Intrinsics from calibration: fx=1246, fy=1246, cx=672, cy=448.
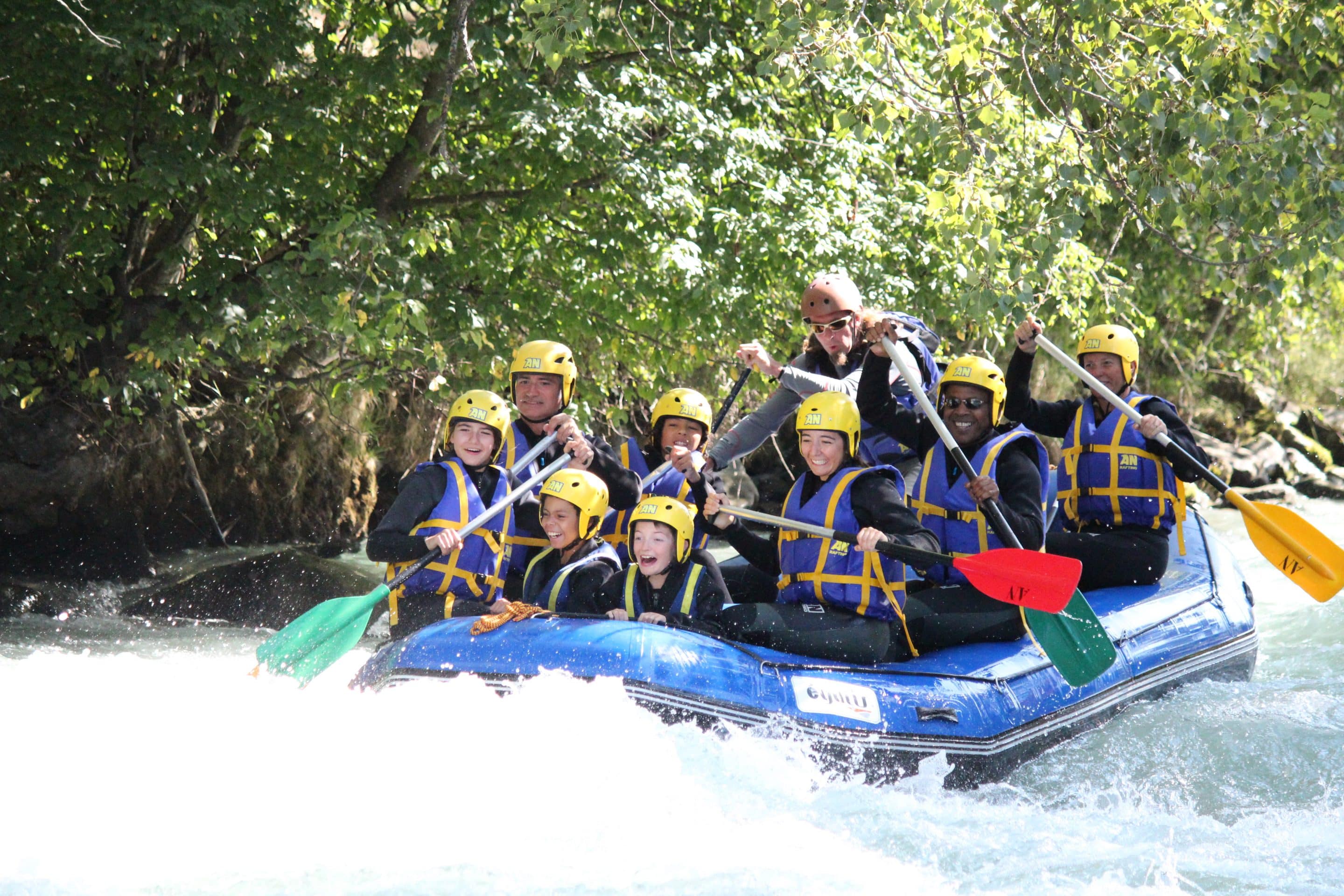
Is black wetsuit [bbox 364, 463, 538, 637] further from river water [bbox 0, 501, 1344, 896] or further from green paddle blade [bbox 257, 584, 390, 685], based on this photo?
river water [bbox 0, 501, 1344, 896]

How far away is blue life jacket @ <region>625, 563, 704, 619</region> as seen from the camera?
451cm

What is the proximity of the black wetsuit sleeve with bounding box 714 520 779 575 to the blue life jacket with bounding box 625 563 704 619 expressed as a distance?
1.17ft

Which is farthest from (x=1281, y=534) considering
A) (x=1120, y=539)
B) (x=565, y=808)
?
(x=565, y=808)

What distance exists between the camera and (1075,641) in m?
4.65

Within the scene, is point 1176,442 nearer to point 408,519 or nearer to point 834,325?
point 834,325

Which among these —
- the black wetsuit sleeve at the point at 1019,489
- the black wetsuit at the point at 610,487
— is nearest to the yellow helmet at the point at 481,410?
the black wetsuit at the point at 610,487

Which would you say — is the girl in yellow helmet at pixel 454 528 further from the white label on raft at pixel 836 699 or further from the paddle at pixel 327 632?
the white label on raft at pixel 836 699

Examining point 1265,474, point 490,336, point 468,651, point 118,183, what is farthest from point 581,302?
point 1265,474

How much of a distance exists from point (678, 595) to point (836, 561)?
58cm

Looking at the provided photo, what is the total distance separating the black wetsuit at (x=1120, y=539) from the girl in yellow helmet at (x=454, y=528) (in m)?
2.28

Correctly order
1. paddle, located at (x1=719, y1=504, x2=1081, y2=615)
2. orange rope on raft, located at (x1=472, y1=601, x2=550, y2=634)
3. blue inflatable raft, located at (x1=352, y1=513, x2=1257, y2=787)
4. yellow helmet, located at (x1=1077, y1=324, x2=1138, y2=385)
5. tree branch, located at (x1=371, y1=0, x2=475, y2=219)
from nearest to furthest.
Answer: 1. blue inflatable raft, located at (x1=352, y1=513, x2=1257, y2=787)
2. orange rope on raft, located at (x1=472, y1=601, x2=550, y2=634)
3. paddle, located at (x1=719, y1=504, x2=1081, y2=615)
4. yellow helmet, located at (x1=1077, y1=324, x2=1138, y2=385)
5. tree branch, located at (x1=371, y1=0, x2=475, y2=219)

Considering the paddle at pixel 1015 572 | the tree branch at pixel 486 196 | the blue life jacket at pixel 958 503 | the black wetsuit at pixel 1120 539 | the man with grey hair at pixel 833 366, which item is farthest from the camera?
the tree branch at pixel 486 196

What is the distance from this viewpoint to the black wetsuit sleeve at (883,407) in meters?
4.96

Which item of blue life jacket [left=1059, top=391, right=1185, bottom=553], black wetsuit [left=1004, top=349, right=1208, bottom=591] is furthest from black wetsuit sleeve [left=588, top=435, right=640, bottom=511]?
blue life jacket [left=1059, top=391, right=1185, bottom=553]
